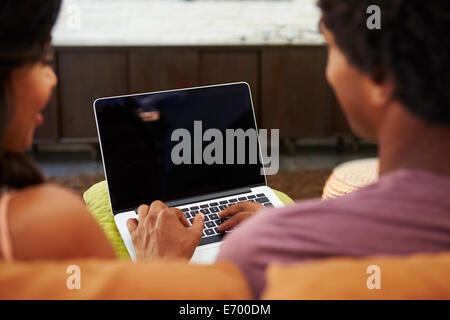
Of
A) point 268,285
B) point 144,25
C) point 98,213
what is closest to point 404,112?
point 268,285

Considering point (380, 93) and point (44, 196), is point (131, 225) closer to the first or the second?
point (44, 196)

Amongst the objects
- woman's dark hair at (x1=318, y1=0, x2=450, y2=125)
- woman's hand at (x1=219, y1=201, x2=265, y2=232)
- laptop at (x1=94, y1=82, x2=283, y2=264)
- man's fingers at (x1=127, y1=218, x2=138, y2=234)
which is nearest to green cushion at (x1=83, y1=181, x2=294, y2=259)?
laptop at (x1=94, y1=82, x2=283, y2=264)

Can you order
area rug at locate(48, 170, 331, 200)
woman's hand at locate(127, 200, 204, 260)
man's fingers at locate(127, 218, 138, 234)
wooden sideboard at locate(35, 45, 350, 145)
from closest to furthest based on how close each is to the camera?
1. woman's hand at locate(127, 200, 204, 260)
2. man's fingers at locate(127, 218, 138, 234)
3. area rug at locate(48, 170, 331, 200)
4. wooden sideboard at locate(35, 45, 350, 145)

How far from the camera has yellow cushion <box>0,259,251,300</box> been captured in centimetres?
65

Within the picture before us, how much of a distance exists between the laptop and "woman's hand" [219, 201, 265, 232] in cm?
3

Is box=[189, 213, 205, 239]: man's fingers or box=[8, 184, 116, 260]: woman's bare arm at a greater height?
box=[8, 184, 116, 260]: woman's bare arm

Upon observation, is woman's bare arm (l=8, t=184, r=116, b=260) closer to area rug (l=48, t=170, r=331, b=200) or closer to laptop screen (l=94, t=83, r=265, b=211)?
laptop screen (l=94, t=83, r=265, b=211)

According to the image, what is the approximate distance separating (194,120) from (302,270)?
3.00ft

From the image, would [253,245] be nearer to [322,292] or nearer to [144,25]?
[322,292]

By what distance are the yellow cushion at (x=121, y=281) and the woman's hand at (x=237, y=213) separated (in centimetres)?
67

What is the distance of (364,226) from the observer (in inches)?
26.8

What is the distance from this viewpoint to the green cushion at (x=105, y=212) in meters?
1.44

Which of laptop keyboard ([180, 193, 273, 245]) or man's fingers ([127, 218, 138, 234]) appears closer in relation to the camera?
man's fingers ([127, 218, 138, 234])

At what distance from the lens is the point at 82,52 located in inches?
173
